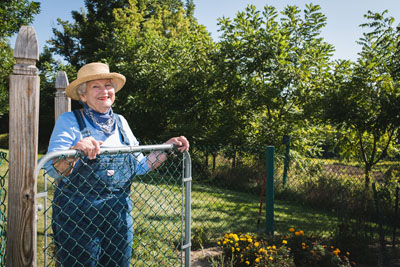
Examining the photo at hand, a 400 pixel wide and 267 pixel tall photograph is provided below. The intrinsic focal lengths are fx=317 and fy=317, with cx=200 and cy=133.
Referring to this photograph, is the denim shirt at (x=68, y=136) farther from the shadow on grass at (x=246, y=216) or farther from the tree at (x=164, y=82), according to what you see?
the tree at (x=164, y=82)

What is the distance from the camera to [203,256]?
3.64m

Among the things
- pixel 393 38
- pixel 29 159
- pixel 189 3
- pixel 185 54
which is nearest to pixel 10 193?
pixel 29 159

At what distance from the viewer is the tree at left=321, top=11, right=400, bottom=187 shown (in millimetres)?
5457

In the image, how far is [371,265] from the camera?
365 centimetres

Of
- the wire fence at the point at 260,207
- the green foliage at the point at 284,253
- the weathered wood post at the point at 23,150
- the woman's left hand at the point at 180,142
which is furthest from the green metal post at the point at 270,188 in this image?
the weathered wood post at the point at 23,150

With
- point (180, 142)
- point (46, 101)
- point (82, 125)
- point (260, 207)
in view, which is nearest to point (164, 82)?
point (260, 207)

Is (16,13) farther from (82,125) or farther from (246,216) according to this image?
(82,125)

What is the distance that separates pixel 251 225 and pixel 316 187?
6.56ft

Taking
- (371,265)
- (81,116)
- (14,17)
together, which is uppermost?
(14,17)

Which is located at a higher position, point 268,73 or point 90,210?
point 268,73

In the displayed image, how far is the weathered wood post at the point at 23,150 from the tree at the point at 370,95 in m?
5.34

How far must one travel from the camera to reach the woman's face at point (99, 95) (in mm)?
2059

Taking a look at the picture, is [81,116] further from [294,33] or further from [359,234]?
[294,33]

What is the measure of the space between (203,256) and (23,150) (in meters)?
2.70
